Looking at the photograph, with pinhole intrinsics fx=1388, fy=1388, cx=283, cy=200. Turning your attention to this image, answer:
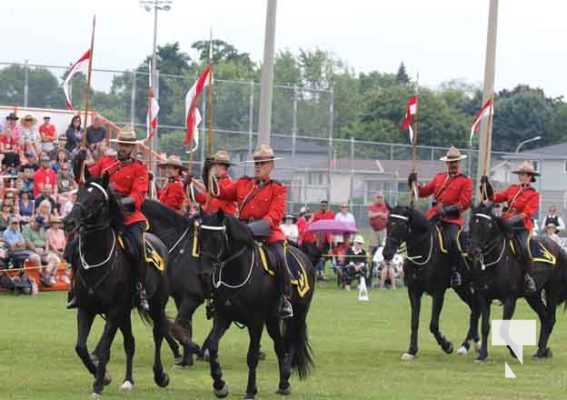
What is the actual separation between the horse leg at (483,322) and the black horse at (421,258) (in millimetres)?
641

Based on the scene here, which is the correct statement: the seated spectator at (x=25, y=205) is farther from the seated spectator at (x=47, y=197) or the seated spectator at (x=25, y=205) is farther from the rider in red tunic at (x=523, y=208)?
the rider in red tunic at (x=523, y=208)

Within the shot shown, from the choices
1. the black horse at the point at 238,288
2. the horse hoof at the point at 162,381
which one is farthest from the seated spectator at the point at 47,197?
the black horse at the point at 238,288

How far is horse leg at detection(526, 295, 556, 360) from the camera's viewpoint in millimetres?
21469

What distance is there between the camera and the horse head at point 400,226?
21312 millimetres

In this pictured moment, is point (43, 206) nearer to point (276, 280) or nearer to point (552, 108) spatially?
point (276, 280)

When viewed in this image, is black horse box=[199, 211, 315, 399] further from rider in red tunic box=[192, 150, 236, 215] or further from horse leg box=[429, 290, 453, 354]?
horse leg box=[429, 290, 453, 354]

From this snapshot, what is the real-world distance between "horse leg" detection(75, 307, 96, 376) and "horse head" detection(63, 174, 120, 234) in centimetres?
106

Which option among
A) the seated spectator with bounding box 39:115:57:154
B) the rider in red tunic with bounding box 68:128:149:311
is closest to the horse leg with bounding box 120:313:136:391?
the rider in red tunic with bounding box 68:128:149:311

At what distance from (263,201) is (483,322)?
5.86 metres

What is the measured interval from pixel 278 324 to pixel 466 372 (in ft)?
13.6

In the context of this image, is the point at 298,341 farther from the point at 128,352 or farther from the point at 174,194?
the point at 174,194

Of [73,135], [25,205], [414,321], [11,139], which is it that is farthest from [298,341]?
[73,135]

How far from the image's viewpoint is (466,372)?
19.2m

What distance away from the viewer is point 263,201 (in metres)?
16.3
